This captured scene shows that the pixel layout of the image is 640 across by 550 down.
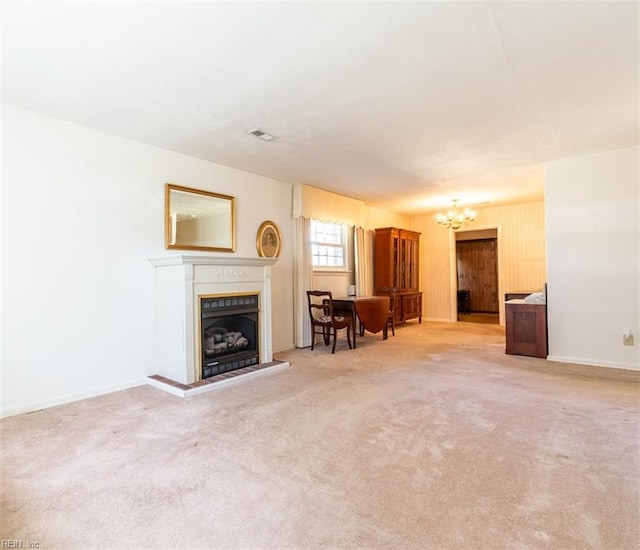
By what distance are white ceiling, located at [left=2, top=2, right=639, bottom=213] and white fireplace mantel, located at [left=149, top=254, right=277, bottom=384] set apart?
41.7 inches

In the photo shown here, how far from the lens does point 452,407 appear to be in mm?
2676

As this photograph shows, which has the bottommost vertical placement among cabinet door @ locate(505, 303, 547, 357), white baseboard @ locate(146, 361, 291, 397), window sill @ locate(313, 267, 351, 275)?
white baseboard @ locate(146, 361, 291, 397)

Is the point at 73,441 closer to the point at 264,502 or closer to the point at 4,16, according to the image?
the point at 264,502

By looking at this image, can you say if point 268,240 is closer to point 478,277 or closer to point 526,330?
point 526,330

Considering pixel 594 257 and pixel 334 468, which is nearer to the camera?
pixel 334 468

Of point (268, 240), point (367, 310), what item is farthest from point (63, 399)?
point (367, 310)

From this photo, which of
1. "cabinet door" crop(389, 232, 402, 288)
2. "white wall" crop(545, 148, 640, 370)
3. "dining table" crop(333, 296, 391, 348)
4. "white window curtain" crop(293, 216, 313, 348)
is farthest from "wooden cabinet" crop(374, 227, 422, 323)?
"white wall" crop(545, 148, 640, 370)

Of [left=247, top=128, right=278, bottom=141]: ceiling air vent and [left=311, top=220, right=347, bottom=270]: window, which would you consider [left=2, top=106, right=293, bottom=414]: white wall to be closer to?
[left=247, top=128, right=278, bottom=141]: ceiling air vent

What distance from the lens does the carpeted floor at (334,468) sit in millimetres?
1388

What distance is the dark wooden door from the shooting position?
31.6ft

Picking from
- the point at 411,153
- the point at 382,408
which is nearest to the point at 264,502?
the point at 382,408

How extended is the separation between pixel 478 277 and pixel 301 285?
6911 millimetres

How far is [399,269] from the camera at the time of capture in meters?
6.93

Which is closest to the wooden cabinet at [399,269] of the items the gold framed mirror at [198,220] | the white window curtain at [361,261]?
the white window curtain at [361,261]
